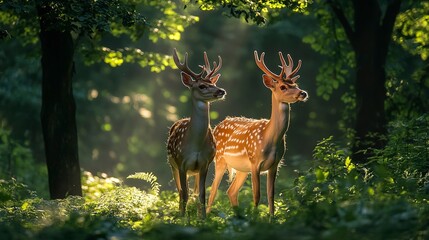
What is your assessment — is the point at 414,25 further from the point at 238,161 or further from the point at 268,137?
the point at 268,137

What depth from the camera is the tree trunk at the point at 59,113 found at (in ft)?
50.6

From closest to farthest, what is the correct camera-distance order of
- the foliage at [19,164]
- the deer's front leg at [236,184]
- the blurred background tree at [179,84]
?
the deer's front leg at [236,184]
the blurred background tree at [179,84]
the foliage at [19,164]

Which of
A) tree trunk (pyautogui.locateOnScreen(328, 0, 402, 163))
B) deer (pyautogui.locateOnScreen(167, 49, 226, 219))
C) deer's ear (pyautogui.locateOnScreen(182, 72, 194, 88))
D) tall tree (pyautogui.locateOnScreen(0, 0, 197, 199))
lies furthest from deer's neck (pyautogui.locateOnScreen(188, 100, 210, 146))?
tree trunk (pyautogui.locateOnScreen(328, 0, 402, 163))

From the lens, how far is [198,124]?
1277 cm

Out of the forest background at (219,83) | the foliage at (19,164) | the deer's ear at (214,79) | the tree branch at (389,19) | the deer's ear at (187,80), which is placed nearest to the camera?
the deer's ear at (187,80)

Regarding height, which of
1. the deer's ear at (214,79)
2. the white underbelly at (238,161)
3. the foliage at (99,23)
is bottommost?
the white underbelly at (238,161)

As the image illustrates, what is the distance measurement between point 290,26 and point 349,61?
14821mm

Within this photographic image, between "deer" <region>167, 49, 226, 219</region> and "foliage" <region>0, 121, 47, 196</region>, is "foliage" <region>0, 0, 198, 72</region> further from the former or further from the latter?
"foliage" <region>0, 121, 47, 196</region>

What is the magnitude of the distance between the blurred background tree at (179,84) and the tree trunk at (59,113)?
256 cm

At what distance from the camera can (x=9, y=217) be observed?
37.3 feet

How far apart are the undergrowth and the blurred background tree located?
115 inches

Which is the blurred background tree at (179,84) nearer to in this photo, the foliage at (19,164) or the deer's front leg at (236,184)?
the foliage at (19,164)

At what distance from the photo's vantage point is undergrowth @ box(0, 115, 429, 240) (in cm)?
758

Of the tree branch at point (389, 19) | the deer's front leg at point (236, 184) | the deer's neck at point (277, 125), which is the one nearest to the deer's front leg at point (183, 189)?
the deer's neck at point (277, 125)
